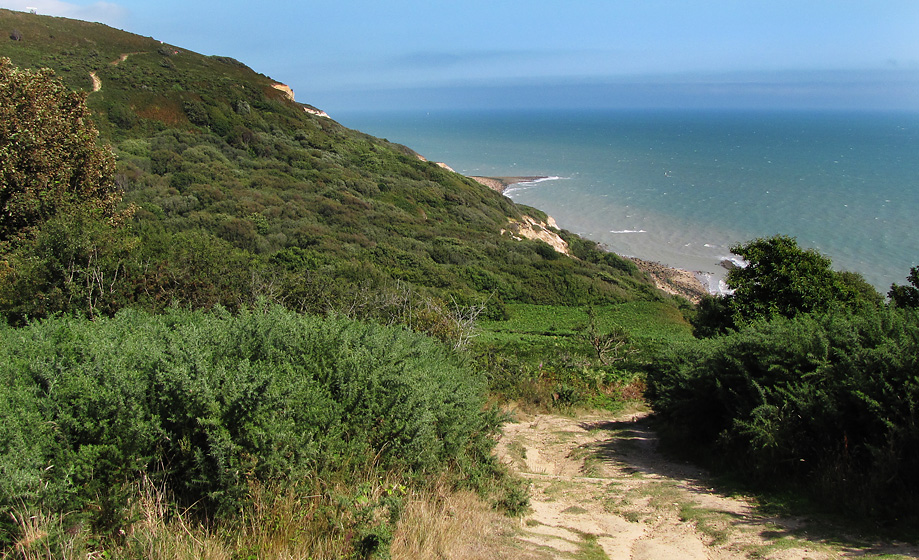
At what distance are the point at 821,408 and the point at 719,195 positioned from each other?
6764 cm

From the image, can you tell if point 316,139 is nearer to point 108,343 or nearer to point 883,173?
point 108,343

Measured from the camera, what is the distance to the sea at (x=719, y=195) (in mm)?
45875

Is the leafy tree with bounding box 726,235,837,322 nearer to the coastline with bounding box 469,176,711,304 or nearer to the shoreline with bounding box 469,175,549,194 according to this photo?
the coastline with bounding box 469,176,711,304

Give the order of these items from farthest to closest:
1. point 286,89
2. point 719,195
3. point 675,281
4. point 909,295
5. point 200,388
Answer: point 286,89 < point 719,195 < point 675,281 < point 909,295 < point 200,388

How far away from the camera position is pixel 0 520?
2818 millimetres

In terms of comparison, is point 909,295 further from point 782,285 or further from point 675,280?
point 675,280

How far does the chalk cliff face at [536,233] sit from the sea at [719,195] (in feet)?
17.4

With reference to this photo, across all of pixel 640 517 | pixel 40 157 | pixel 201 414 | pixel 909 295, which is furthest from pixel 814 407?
pixel 40 157

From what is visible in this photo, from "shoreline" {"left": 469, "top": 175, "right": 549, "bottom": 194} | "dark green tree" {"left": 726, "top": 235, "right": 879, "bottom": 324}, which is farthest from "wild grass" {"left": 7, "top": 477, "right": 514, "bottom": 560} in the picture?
"shoreline" {"left": 469, "top": 175, "right": 549, "bottom": 194}

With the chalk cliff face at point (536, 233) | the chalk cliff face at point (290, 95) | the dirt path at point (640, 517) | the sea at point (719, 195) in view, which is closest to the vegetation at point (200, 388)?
the dirt path at point (640, 517)

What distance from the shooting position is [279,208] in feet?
114

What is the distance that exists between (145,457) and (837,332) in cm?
726

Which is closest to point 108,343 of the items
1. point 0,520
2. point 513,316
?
point 0,520

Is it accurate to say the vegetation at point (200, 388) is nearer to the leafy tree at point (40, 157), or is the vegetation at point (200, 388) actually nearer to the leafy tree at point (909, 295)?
the leafy tree at point (40, 157)
